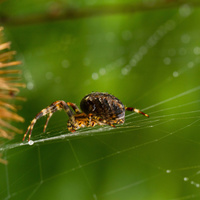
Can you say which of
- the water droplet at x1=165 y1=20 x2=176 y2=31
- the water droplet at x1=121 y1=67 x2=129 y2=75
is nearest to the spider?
the water droplet at x1=121 y1=67 x2=129 y2=75

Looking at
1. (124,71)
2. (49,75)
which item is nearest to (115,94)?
(124,71)

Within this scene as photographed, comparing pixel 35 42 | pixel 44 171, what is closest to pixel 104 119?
pixel 44 171

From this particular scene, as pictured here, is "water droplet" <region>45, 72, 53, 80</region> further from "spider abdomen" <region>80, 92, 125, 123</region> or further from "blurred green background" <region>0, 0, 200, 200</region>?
"spider abdomen" <region>80, 92, 125, 123</region>

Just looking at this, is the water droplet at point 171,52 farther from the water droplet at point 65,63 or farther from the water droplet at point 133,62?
the water droplet at point 65,63

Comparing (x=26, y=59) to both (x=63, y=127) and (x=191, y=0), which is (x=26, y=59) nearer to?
(x=63, y=127)

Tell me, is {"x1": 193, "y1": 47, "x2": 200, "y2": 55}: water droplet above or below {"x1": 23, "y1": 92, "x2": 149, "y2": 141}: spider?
above

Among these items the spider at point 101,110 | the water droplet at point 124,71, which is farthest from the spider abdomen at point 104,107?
the water droplet at point 124,71
